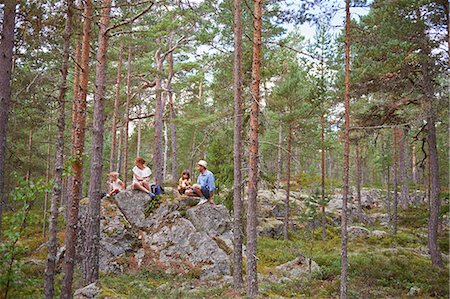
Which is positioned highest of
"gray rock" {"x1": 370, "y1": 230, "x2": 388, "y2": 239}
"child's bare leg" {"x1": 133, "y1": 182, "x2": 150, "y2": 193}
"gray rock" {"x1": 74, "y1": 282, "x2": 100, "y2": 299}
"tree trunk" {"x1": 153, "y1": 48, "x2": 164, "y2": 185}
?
"tree trunk" {"x1": 153, "y1": 48, "x2": 164, "y2": 185}

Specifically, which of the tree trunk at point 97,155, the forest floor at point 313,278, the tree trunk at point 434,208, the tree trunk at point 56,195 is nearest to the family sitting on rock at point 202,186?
the forest floor at point 313,278

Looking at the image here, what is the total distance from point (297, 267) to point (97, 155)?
28.5 ft

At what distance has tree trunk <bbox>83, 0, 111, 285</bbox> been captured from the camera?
7.79m

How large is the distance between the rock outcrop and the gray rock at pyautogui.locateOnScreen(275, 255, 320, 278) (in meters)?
2.77

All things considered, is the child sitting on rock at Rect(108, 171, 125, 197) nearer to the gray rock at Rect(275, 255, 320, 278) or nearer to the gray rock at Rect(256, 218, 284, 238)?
the gray rock at Rect(275, 255, 320, 278)

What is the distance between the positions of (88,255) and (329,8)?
879 centimetres

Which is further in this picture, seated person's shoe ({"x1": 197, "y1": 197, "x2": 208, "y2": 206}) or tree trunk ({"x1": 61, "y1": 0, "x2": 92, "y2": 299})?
seated person's shoe ({"x1": 197, "y1": 197, "x2": 208, "y2": 206})

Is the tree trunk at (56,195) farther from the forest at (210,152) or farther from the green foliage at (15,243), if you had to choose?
the green foliage at (15,243)

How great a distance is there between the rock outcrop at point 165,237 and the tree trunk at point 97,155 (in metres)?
1.98

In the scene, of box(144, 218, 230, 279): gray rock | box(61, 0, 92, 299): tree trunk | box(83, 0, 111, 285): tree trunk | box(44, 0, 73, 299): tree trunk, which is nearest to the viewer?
box(44, 0, 73, 299): tree trunk

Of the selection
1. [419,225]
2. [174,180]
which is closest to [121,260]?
[174,180]

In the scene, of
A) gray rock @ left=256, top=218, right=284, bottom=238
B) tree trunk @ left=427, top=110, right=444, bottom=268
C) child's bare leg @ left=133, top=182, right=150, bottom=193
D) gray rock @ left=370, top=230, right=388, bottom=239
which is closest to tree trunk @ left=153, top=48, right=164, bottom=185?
child's bare leg @ left=133, top=182, right=150, bottom=193

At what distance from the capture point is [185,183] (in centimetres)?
1244

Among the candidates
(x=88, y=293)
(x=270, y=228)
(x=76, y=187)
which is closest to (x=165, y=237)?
(x=88, y=293)
